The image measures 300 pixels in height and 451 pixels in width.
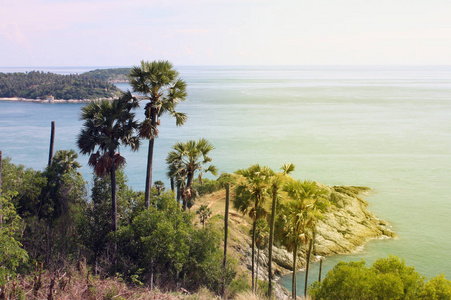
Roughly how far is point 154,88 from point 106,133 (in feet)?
10.9

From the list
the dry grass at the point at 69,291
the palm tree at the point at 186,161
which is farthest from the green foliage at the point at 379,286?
the palm tree at the point at 186,161

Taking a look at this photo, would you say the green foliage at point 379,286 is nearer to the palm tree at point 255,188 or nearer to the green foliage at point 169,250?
the palm tree at point 255,188

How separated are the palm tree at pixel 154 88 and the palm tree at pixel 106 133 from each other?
0.81 meters

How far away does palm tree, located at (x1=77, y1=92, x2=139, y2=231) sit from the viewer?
1984cm

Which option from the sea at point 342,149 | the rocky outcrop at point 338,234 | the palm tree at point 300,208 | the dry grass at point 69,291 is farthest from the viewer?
the sea at point 342,149

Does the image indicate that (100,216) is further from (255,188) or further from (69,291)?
(69,291)

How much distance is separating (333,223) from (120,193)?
22.8 metres

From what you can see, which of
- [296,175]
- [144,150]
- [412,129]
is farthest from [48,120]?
[412,129]

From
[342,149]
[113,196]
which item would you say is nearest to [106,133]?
[113,196]

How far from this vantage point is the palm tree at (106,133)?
65.1ft

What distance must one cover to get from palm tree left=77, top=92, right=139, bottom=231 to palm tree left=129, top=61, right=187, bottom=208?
0.81 metres

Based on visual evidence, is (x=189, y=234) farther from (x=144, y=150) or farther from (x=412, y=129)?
(x=412, y=129)

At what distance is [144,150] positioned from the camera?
77438 millimetres

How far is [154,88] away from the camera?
2045 cm
